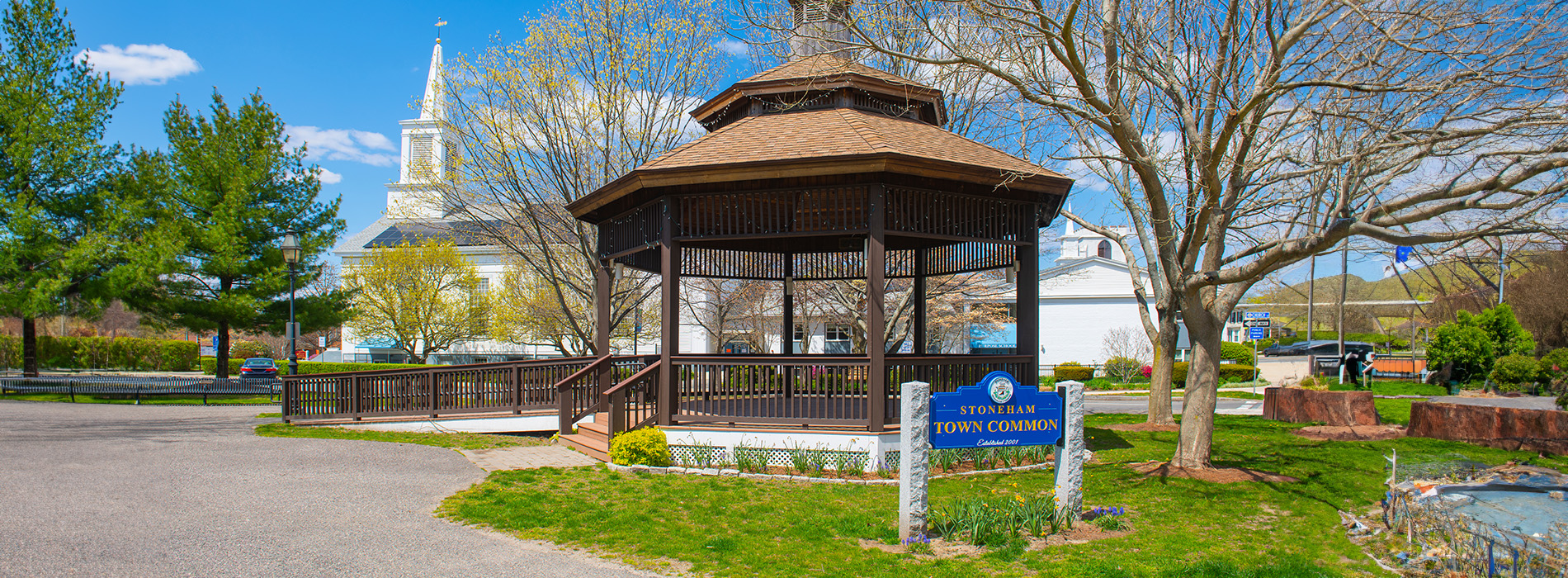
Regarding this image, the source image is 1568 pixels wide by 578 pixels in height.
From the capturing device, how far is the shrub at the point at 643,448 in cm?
965

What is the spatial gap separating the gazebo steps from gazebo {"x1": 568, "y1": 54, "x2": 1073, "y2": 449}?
0.43 meters

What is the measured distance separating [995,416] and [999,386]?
27 cm

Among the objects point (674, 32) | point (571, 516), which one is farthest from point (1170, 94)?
point (674, 32)

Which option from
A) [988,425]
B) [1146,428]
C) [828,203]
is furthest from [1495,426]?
[828,203]

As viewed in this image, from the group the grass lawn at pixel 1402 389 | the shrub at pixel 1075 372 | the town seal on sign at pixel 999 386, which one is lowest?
the shrub at pixel 1075 372

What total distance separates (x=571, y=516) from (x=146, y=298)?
23.2 meters

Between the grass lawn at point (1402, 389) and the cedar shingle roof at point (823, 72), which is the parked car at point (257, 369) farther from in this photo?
the grass lawn at point (1402, 389)

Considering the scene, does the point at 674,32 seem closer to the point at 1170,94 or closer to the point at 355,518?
the point at 1170,94

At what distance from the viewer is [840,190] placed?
31.6 feet

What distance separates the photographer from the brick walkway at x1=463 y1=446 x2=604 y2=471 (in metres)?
Result: 10.0

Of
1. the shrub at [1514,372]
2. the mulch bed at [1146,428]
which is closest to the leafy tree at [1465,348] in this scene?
the shrub at [1514,372]

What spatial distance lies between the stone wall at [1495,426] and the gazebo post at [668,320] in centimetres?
1197

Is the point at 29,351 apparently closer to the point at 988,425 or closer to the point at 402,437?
the point at 402,437

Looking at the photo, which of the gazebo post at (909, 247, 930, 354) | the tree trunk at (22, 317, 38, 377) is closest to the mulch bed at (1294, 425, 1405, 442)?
the gazebo post at (909, 247, 930, 354)
